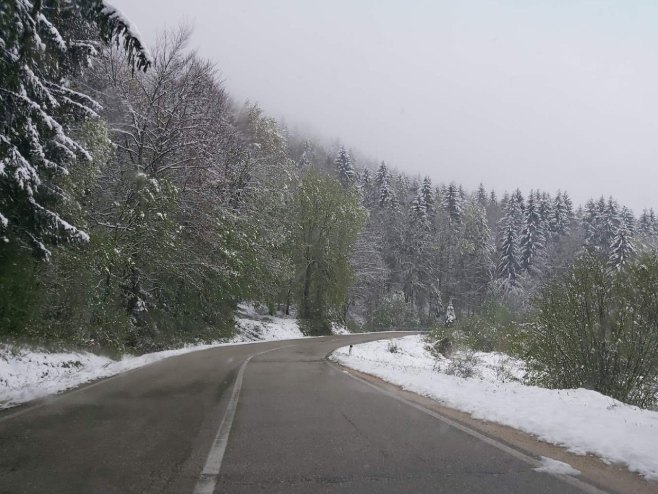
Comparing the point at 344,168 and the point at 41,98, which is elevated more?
the point at 344,168

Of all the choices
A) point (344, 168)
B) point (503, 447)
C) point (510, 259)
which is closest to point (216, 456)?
point (503, 447)

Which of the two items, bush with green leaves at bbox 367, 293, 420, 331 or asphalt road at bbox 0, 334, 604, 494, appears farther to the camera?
bush with green leaves at bbox 367, 293, 420, 331

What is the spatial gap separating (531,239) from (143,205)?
233ft

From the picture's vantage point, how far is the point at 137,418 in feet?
23.7

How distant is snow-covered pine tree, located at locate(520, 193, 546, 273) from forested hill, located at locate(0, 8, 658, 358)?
3303 cm

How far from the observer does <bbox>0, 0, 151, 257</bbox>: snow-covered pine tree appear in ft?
26.5

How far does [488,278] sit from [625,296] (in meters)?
70.9

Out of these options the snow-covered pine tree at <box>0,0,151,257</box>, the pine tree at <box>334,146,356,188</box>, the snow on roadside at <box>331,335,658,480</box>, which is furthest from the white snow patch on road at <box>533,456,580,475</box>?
the pine tree at <box>334,146,356,188</box>

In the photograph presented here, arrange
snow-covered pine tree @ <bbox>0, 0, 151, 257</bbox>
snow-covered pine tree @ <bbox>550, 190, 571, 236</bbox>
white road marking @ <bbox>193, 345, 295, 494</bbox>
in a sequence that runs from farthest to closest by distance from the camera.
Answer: snow-covered pine tree @ <bbox>550, 190, 571, 236</bbox> < snow-covered pine tree @ <bbox>0, 0, 151, 257</bbox> < white road marking @ <bbox>193, 345, 295, 494</bbox>

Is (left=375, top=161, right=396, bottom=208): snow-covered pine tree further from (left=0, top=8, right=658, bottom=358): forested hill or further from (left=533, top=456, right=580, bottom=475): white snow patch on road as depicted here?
(left=533, top=456, right=580, bottom=475): white snow patch on road

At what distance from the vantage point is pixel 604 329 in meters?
10.2

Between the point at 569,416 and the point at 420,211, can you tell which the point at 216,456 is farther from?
the point at 420,211

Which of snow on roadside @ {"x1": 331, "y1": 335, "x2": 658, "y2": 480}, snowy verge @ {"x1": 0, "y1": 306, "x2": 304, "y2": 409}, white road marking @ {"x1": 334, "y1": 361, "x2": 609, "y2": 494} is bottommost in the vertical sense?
snowy verge @ {"x1": 0, "y1": 306, "x2": 304, "y2": 409}

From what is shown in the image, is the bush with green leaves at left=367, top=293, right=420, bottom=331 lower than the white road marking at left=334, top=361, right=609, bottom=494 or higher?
higher
